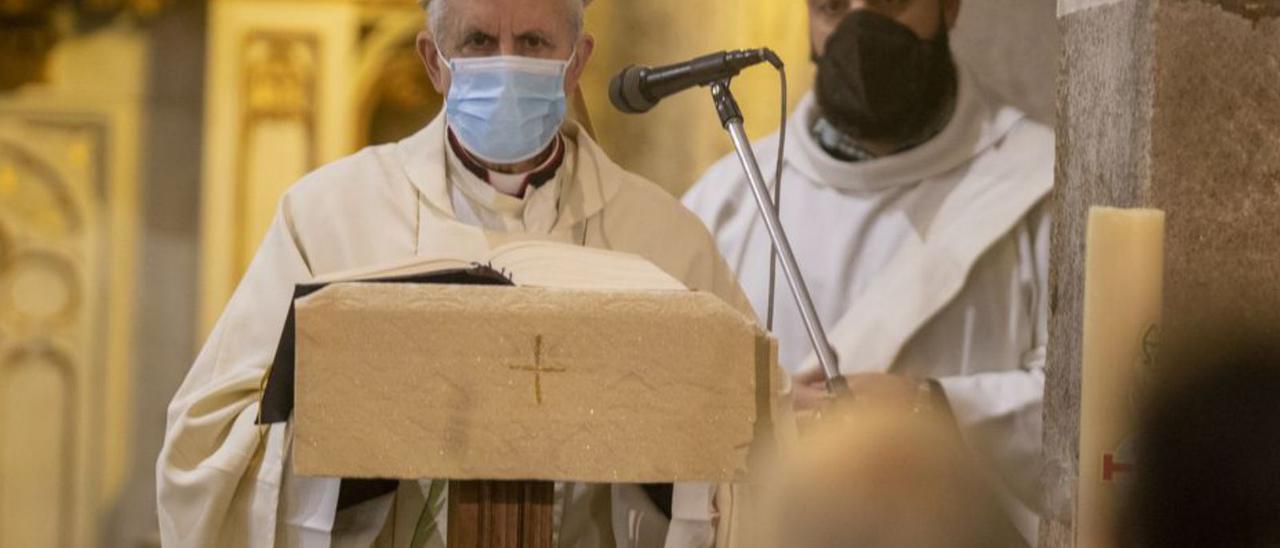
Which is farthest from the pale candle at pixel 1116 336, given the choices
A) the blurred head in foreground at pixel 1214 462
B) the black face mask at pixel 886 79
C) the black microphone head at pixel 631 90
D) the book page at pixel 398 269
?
the black face mask at pixel 886 79

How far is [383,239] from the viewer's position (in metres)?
3.57

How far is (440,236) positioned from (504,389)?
922 mm

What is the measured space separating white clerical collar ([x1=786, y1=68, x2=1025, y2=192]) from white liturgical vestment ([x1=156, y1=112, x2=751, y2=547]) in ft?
3.06

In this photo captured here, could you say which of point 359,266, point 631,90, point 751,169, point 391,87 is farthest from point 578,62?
point 391,87

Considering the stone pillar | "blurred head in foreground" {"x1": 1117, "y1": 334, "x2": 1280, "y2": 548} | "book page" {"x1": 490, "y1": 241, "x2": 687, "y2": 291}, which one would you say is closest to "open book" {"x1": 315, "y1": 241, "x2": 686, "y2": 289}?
"book page" {"x1": 490, "y1": 241, "x2": 687, "y2": 291}

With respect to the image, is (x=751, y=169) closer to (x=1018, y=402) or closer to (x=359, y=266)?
(x=359, y=266)

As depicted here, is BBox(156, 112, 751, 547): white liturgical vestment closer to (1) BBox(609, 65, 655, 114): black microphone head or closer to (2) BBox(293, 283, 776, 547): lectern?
(1) BBox(609, 65, 655, 114): black microphone head

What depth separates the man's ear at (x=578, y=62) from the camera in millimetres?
3529

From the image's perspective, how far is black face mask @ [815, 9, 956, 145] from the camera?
4.55m

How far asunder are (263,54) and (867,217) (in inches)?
109

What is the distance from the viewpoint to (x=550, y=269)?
2850mm

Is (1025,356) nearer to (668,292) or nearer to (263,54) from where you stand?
(668,292)

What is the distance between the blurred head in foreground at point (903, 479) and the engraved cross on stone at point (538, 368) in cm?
115

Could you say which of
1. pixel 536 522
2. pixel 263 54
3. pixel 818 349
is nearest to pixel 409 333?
pixel 536 522
